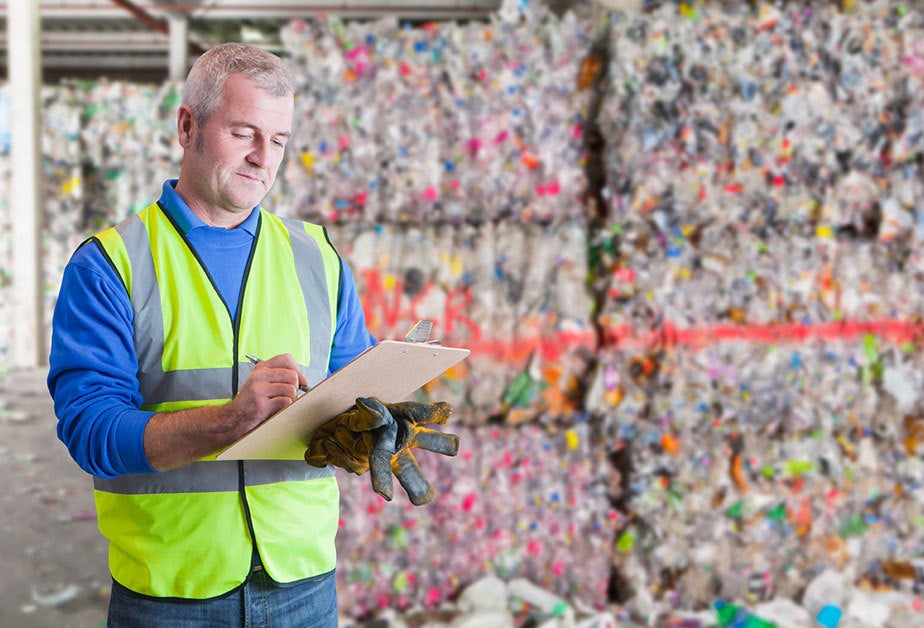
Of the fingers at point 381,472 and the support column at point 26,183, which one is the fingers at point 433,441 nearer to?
the fingers at point 381,472

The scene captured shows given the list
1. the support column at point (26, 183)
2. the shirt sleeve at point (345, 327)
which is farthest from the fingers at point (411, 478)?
the support column at point (26, 183)

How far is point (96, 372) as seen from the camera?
1.05 m

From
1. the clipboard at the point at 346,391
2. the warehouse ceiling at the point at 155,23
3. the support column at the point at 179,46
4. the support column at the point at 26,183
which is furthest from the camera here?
the support column at the point at 179,46

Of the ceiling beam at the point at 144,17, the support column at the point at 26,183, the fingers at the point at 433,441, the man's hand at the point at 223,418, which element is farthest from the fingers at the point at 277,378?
the ceiling beam at the point at 144,17

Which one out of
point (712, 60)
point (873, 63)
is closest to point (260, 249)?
point (712, 60)

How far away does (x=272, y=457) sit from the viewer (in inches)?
45.6

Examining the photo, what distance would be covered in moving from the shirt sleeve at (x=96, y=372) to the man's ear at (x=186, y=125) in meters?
0.20

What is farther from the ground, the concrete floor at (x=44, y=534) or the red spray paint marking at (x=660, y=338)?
the red spray paint marking at (x=660, y=338)

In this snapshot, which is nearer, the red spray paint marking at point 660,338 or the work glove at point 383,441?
the work glove at point 383,441

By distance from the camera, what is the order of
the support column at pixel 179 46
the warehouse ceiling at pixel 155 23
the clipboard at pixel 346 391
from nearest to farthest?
1. the clipboard at pixel 346 391
2. the warehouse ceiling at pixel 155 23
3. the support column at pixel 179 46

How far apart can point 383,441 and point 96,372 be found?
39 cm

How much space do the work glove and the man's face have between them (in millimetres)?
358

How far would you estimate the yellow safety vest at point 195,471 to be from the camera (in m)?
1.13

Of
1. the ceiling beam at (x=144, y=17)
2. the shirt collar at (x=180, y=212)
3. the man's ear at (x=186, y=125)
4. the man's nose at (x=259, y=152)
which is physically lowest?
the shirt collar at (x=180, y=212)
